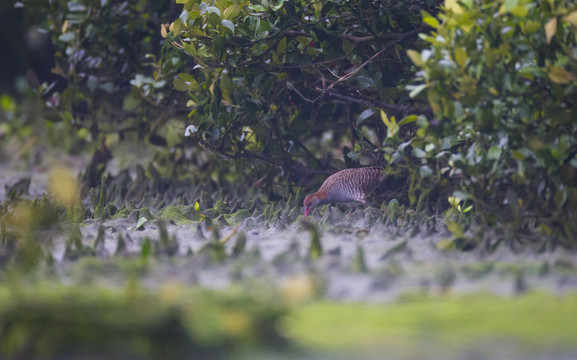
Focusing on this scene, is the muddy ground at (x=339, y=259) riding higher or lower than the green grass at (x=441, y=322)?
lower

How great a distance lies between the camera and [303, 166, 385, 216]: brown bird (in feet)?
14.1

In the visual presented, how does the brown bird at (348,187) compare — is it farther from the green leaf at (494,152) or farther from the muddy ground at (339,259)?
the green leaf at (494,152)

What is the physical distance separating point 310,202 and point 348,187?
267 millimetres

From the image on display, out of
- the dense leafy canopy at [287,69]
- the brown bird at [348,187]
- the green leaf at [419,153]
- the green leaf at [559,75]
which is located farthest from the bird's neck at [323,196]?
the green leaf at [559,75]

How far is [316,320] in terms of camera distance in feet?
7.43

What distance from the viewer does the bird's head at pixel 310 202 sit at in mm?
4383

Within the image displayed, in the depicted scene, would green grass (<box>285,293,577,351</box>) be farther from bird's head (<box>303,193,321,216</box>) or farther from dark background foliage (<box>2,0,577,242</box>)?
bird's head (<box>303,193,321,216</box>)

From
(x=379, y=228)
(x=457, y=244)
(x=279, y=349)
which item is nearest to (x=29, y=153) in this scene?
(x=379, y=228)

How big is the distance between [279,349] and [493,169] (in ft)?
5.55

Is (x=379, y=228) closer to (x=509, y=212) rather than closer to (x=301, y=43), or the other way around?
(x=509, y=212)

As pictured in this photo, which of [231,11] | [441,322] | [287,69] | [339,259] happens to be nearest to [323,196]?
[287,69]

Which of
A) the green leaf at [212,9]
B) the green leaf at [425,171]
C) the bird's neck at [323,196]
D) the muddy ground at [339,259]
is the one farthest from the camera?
the bird's neck at [323,196]

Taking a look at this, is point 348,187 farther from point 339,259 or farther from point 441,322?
point 441,322

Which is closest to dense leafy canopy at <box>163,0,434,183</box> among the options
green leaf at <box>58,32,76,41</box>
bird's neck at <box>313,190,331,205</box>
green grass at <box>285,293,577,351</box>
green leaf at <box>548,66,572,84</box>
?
bird's neck at <box>313,190,331,205</box>
